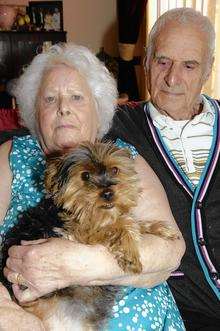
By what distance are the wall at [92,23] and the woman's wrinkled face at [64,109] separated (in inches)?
155

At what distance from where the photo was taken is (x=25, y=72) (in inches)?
69.8

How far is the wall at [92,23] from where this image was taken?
5.35m

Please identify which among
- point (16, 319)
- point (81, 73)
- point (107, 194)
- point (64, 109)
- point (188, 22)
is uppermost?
point (188, 22)

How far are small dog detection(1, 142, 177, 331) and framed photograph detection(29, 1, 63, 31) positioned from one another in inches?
155

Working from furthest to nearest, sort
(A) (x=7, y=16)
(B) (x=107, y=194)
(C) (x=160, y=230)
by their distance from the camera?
(A) (x=7, y=16) < (C) (x=160, y=230) < (B) (x=107, y=194)

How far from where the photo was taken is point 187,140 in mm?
1941

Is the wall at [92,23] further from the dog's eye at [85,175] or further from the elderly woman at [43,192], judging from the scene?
the dog's eye at [85,175]

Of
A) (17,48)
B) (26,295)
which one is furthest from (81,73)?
(17,48)

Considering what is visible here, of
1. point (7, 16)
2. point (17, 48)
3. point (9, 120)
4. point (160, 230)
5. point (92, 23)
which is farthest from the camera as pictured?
point (92, 23)

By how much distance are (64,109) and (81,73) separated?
176mm

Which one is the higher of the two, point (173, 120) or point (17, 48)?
point (173, 120)

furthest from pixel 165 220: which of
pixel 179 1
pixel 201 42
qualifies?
pixel 179 1

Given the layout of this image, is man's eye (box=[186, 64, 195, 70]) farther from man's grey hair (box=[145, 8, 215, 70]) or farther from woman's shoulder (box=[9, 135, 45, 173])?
woman's shoulder (box=[9, 135, 45, 173])

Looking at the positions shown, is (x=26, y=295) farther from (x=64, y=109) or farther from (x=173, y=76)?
(x=173, y=76)
